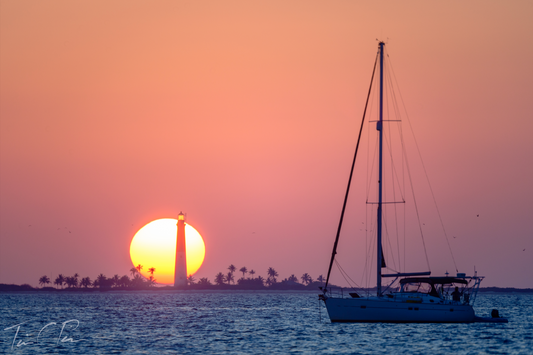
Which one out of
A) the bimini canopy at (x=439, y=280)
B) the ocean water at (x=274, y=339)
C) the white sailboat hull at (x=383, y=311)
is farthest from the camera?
the bimini canopy at (x=439, y=280)

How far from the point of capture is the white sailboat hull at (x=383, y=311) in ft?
165

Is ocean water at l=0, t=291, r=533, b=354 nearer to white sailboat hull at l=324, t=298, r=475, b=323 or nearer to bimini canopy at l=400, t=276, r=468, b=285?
white sailboat hull at l=324, t=298, r=475, b=323

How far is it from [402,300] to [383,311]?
2326 millimetres

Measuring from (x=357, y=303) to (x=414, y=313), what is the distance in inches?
187

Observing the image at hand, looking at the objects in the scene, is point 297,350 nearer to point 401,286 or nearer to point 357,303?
point 357,303

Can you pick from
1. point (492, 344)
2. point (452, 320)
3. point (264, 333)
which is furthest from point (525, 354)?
point (264, 333)

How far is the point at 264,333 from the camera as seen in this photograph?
5772 centimetres

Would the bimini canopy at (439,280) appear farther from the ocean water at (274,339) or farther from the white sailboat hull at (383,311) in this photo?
the ocean water at (274,339)

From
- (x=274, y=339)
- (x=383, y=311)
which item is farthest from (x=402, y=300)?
(x=274, y=339)

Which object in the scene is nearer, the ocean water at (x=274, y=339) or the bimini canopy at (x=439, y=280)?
the ocean water at (x=274, y=339)

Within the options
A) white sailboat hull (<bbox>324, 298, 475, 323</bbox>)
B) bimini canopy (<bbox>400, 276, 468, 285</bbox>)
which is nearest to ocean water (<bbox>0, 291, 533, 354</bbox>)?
white sailboat hull (<bbox>324, 298, 475, 323</bbox>)

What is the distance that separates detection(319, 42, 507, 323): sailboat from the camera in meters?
50.6

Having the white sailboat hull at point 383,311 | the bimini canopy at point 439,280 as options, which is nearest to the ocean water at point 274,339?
the white sailboat hull at point 383,311

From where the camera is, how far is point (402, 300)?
52.0 metres
